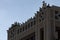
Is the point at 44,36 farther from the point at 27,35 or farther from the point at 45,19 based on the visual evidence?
the point at 27,35

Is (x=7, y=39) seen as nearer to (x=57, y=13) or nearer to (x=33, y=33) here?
(x=33, y=33)

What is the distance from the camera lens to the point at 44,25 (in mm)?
65938

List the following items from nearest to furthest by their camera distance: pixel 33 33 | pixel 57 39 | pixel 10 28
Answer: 1. pixel 57 39
2. pixel 33 33
3. pixel 10 28

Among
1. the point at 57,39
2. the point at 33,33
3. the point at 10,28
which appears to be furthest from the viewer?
the point at 10,28

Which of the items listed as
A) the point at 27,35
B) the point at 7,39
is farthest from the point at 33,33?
the point at 7,39

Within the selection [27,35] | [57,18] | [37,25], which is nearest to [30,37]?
[27,35]

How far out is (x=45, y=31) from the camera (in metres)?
65.8

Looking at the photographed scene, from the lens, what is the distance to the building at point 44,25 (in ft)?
213

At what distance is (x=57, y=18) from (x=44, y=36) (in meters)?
4.29

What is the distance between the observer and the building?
65.0 meters

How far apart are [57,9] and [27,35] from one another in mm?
10831

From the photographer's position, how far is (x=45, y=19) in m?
65.8

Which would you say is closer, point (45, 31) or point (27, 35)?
point (45, 31)

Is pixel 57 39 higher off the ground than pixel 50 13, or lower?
lower
